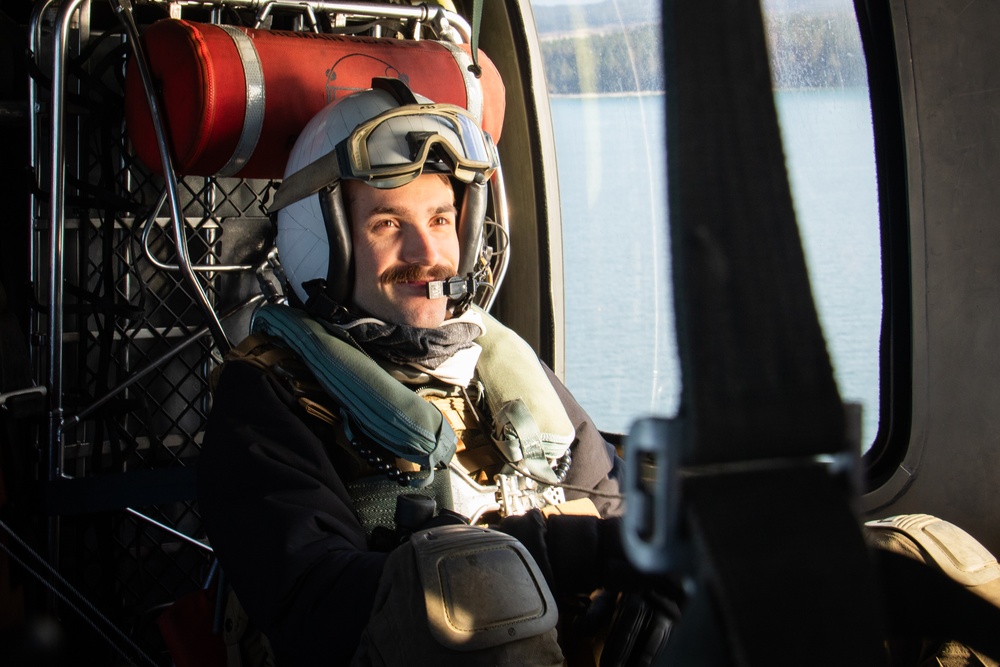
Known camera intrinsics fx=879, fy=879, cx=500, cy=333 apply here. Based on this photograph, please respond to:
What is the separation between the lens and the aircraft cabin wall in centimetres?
162

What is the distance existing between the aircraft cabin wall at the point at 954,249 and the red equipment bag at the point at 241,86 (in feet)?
3.70

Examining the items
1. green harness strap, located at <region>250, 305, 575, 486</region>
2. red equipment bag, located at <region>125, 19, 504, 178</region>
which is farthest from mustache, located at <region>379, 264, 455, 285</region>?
red equipment bag, located at <region>125, 19, 504, 178</region>

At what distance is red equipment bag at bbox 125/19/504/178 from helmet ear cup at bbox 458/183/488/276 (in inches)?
15.3

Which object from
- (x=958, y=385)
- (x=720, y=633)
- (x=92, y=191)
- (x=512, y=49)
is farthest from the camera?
(x=512, y=49)

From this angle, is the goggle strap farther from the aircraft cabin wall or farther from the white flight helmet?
the aircraft cabin wall

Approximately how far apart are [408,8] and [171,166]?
36.0 inches

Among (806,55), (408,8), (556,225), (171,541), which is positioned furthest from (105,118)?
(806,55)

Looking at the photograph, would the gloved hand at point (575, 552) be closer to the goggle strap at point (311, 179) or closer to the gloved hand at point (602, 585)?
the gloved hand at point (602, 585)

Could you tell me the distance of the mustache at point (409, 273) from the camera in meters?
1.81

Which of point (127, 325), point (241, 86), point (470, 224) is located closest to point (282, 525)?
point (470, 224)

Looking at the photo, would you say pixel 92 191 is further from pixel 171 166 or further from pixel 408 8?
pixel 408 8

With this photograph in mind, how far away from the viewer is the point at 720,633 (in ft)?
1.69

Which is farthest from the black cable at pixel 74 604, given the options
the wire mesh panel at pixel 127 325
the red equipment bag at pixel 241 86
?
the red equipment bag at pixel 241 86

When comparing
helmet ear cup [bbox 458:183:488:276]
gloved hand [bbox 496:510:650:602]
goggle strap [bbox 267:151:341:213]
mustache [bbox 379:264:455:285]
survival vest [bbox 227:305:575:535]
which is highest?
goggle strap [bbox 267:151:341:213]
